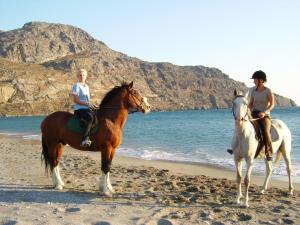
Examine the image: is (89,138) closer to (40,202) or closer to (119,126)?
(119,126)

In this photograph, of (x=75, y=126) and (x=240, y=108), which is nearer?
(x=240, y=108)

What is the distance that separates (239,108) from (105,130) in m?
3.03

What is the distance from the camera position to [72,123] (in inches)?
347

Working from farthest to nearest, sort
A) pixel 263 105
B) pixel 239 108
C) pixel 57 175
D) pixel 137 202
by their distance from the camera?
1. pixel 57 175
2. pixel 263 105
3. pixel 137 202
4. pixel 239 108

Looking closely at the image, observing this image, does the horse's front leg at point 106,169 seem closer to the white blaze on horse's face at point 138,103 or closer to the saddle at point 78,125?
the saddle at point 78,125

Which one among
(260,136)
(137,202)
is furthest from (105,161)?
(260,136)

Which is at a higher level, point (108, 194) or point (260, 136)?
point (260, 136)

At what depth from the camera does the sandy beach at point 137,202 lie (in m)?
6.79

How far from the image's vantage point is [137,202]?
26.1 ft

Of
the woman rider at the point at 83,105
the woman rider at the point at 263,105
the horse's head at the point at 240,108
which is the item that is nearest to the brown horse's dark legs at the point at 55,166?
the woman rider at the point at 83,105

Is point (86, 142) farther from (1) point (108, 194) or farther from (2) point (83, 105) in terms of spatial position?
(1) point (108, 194)

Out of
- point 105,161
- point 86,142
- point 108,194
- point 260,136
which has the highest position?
point 260,136

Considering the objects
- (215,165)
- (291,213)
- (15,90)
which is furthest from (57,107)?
(291,213)

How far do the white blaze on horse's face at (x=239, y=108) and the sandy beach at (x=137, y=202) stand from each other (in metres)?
1.80
